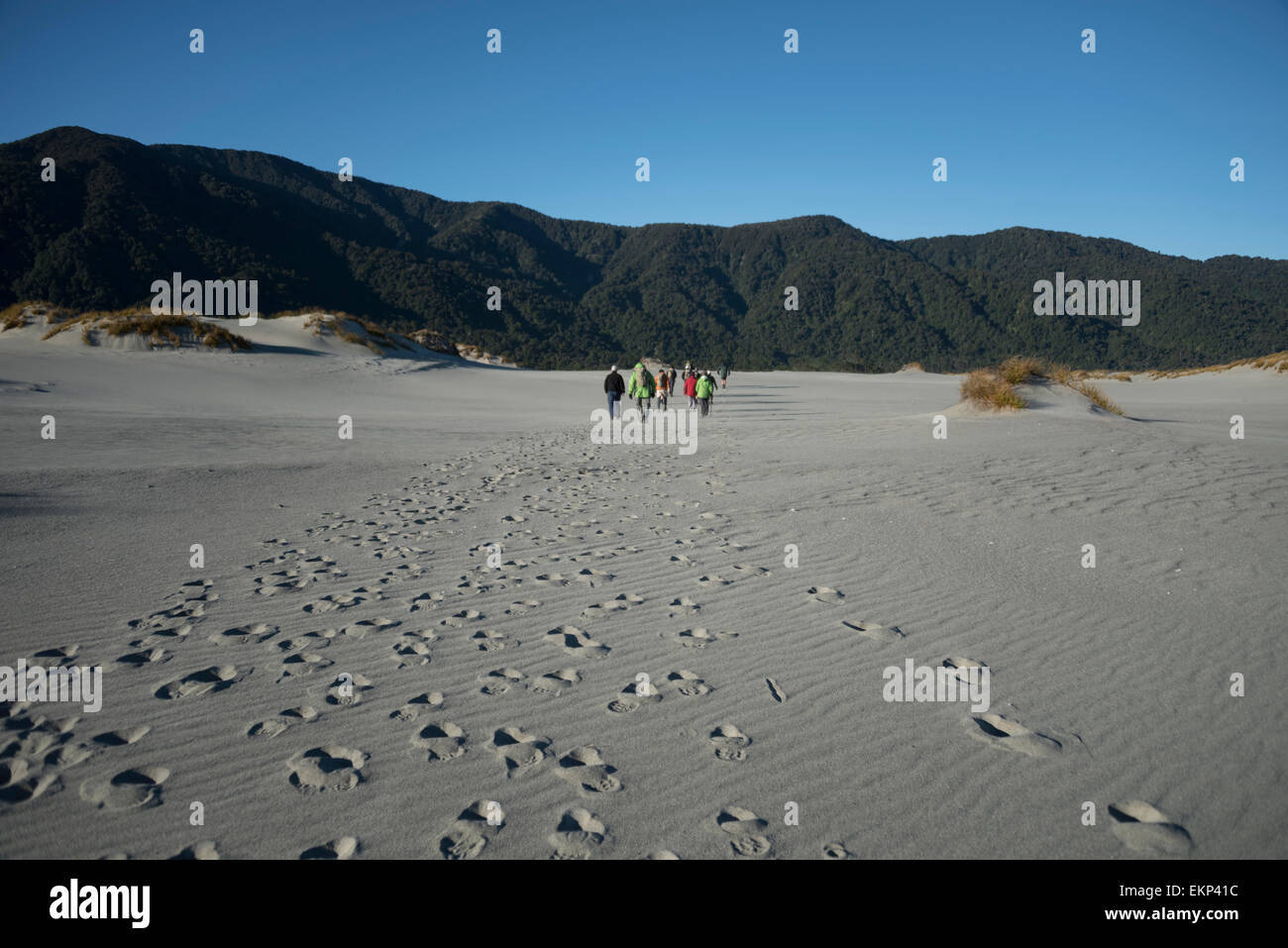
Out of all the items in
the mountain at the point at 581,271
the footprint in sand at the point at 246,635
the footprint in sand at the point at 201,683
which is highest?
the mountain at the point at 581,271

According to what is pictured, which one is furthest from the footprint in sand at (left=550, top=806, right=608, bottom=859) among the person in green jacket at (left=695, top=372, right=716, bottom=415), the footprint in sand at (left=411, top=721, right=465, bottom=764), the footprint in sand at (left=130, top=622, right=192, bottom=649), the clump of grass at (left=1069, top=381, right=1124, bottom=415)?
the person in green jacket at (left=695, top=372, right=716, bottom=415)

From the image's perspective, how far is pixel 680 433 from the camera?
14.9m

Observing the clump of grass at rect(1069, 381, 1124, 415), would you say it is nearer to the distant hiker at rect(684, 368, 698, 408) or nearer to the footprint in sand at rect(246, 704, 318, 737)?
the distant hiker at rect(684, 368, 698, 408)

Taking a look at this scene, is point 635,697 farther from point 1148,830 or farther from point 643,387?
point 643,387

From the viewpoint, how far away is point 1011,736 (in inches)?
109

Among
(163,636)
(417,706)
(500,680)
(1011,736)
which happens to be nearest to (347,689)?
(417,706)

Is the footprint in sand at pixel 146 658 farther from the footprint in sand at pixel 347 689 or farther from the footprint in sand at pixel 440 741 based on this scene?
the footprint in sand at pixel 440 741

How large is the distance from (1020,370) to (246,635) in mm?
15486

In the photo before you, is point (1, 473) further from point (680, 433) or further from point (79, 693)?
point (680, 433)

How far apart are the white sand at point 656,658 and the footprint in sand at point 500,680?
0.01m

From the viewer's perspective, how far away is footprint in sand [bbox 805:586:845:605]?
438 cm

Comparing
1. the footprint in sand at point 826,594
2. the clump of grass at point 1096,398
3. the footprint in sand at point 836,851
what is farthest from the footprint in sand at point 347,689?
the clump of grass at point 1096,398

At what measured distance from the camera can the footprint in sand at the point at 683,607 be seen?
164 inches

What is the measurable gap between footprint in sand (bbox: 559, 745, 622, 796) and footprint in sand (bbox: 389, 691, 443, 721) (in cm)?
79
